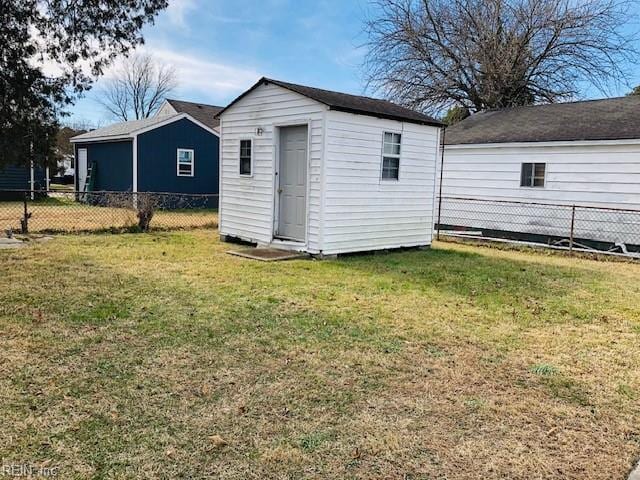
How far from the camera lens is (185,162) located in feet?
65.7

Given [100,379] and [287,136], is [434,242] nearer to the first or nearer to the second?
[287,136]

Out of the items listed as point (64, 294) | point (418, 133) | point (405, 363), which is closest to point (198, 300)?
point (64, 294)

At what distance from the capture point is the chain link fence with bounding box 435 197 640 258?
36.3ft

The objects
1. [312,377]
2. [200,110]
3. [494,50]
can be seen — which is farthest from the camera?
[200,110]

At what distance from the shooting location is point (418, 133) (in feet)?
32.9

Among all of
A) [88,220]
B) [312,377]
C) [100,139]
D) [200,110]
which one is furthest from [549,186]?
[200,110]

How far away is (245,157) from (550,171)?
Result: 7441mm

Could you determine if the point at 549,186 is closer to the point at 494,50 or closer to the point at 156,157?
the point at 494,50

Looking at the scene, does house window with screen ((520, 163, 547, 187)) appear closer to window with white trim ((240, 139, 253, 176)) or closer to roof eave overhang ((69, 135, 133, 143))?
window with white trim ((240, 139, 253, 176))

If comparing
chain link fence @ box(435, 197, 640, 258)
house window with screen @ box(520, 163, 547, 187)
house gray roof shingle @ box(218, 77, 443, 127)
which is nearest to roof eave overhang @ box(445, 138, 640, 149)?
house window with screen @ box(520, 163, 547, 187)

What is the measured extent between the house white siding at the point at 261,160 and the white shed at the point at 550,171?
18.7 ft

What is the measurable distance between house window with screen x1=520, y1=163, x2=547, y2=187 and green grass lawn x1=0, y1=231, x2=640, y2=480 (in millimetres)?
6138

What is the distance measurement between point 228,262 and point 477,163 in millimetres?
8422

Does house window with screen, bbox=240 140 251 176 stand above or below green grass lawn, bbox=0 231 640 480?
above
